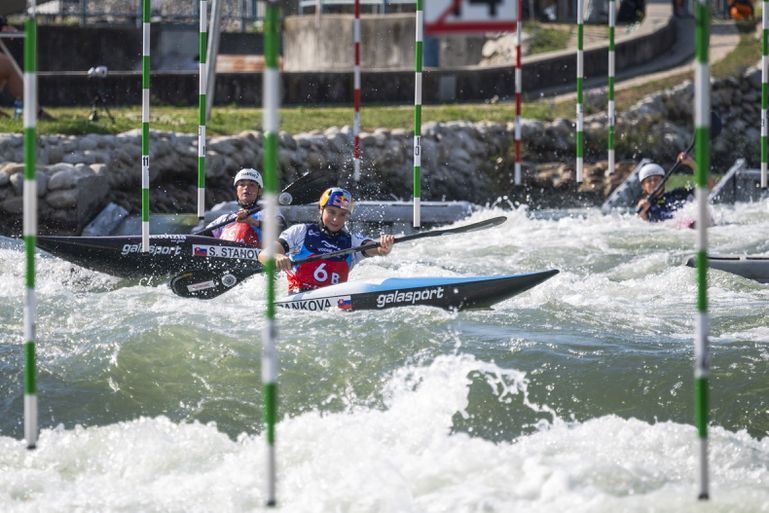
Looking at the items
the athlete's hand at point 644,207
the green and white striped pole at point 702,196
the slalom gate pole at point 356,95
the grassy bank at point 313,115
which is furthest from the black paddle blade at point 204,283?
the green and white striped pole at point 702,196

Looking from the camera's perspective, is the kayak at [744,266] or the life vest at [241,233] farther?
the life vest at [241,233]

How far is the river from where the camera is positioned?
18.0ft

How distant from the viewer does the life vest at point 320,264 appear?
8836 millimetres

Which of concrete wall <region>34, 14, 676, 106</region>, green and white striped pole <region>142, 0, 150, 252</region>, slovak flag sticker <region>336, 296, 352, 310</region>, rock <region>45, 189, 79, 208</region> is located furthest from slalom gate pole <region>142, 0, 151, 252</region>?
concrete wall <region>34, 14, 676, 106</region>

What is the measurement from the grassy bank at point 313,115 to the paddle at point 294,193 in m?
3.98

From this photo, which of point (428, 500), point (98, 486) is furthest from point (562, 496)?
point (98, 486)

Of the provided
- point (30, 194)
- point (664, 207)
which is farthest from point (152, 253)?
point (664, 207)

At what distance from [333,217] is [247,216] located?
1.44 meters

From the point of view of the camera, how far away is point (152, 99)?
56.9 ft

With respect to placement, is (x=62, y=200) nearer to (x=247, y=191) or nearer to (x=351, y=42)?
→ (x=247, y=191)

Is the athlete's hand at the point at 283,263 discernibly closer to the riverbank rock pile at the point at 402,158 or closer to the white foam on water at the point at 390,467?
the white foam on water at the point at 390,467

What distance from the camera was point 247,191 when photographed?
33.3ft

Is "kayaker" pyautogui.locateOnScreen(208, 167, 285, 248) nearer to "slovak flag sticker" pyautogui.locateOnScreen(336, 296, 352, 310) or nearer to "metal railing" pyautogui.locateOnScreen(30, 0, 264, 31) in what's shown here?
"slovak flag sticker" pyautogui.locateOnScreen(336, 296, 352, 310)

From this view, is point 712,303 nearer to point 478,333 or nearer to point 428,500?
point 478,333
